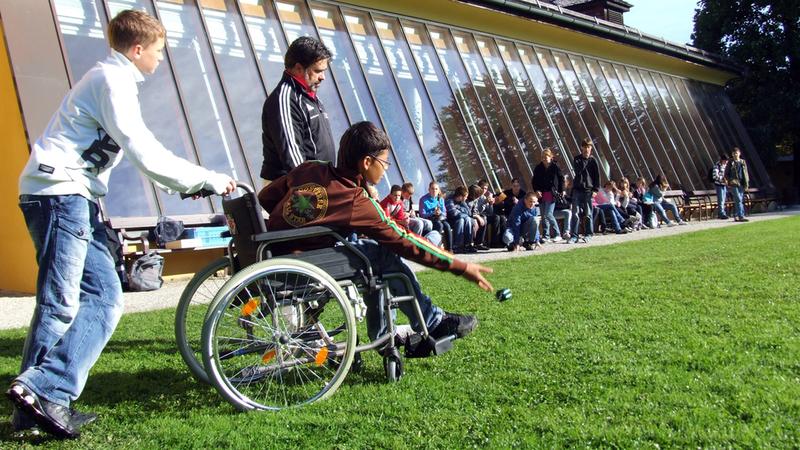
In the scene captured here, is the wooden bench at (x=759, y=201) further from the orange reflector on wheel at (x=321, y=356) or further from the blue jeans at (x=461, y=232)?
the orange reflector on wheel at (x=321, y=356)

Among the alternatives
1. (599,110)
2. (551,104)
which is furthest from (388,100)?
(599,110)

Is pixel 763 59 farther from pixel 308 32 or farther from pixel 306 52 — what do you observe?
pixel 306 52

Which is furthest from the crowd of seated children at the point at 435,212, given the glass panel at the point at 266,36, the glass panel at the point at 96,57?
the glass panel at the point at 96,57

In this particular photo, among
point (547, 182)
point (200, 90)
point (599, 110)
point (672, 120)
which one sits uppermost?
point (200, 90)

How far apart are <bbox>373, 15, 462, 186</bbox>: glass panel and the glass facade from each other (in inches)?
1.2

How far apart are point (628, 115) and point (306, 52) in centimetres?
1977

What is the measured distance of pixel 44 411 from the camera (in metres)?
2.91

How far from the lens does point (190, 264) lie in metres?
10.4

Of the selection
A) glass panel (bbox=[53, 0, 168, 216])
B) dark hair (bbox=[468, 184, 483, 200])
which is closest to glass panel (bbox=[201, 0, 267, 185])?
glass panel (bbox=[53, 0, 168, 216])

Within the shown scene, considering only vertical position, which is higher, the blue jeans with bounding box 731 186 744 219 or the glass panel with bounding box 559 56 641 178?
the glass panel with bounding box 559 56 641 178

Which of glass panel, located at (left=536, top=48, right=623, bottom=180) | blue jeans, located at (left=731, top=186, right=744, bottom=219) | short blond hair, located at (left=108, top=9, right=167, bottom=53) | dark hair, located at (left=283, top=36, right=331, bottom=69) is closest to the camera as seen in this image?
short blond hair, located at (left=108, top=9, right=167, bottom=53)

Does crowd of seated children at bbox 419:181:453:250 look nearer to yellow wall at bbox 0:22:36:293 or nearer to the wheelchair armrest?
yellow wall at bbox 0:22:36:293

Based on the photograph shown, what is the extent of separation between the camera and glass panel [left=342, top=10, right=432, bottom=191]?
14211 millimetres

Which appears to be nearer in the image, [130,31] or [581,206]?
[130,31]
